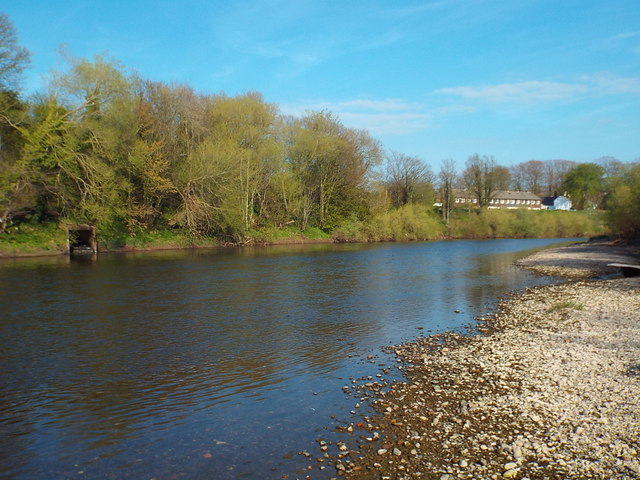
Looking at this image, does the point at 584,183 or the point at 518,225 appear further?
the point at 584,183

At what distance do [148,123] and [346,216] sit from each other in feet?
110

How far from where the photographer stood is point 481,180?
101188 millimetres

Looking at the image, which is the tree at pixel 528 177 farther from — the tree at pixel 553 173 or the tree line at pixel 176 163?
the tree line at pixel 176 163

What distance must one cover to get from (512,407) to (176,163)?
50.3m

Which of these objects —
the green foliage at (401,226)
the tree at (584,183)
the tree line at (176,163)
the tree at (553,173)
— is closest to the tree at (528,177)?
the tree at (553,173)

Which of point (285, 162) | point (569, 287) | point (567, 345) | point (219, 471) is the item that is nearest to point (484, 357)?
point (567, 345)

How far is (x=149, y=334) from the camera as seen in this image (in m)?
15.9

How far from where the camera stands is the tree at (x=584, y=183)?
129000mm

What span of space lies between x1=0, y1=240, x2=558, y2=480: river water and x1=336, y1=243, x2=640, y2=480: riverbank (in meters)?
1.08

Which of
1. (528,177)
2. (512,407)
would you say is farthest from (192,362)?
(528,177)

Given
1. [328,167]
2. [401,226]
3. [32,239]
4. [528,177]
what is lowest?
[32,239]

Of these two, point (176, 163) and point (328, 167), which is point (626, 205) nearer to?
point (328, 167)

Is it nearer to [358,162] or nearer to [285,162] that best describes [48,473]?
[285,162]

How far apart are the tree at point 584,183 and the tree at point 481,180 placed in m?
45.0
